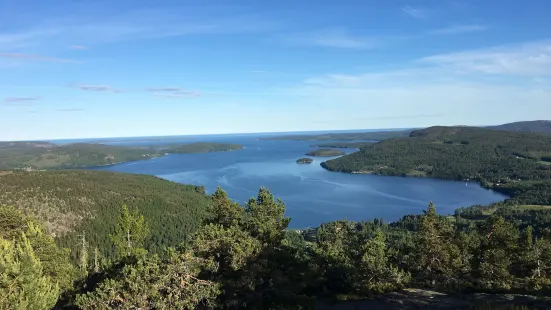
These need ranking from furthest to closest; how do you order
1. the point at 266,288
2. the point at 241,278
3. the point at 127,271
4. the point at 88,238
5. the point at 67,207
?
the point at 67,207, the point at 88,238, the point at 266,288, the point at 241,278, the point at 127,271

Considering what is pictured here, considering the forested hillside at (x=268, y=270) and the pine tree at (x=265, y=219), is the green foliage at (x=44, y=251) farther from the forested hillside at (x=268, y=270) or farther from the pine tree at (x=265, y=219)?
the pine tree at (x=265, y=219)

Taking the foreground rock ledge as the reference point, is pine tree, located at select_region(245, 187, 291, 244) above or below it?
above

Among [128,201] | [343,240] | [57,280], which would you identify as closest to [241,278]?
[57,280]

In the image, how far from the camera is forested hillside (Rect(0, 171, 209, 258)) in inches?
4040

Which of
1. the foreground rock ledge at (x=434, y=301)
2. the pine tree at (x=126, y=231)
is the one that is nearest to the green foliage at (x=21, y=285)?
the foreground rock ledge at (x=434, y=301)

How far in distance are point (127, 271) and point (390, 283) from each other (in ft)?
61.4

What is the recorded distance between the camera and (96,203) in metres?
122

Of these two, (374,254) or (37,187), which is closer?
(374,254)

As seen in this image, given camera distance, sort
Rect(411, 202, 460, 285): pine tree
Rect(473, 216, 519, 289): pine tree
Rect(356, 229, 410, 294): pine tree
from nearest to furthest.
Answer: Rect(356, 229, 410, 294): pine tree < Rect(473, 216, 519, 289): pine tree < Rect(411, 202, 460, 285): pine tree

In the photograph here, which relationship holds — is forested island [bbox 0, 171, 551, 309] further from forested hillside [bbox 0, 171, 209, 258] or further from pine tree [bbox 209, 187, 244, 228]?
forested hillside [bbox 0, 171, 209, 258]

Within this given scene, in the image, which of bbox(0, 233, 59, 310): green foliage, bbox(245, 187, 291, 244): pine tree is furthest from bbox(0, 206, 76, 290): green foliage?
bbox(245, 187, 291, 244): pine tree

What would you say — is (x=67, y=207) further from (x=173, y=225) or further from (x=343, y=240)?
(x=343, y=240)

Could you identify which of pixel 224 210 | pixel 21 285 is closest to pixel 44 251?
pixel 21 285

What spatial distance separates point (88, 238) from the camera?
99062 millimetres
